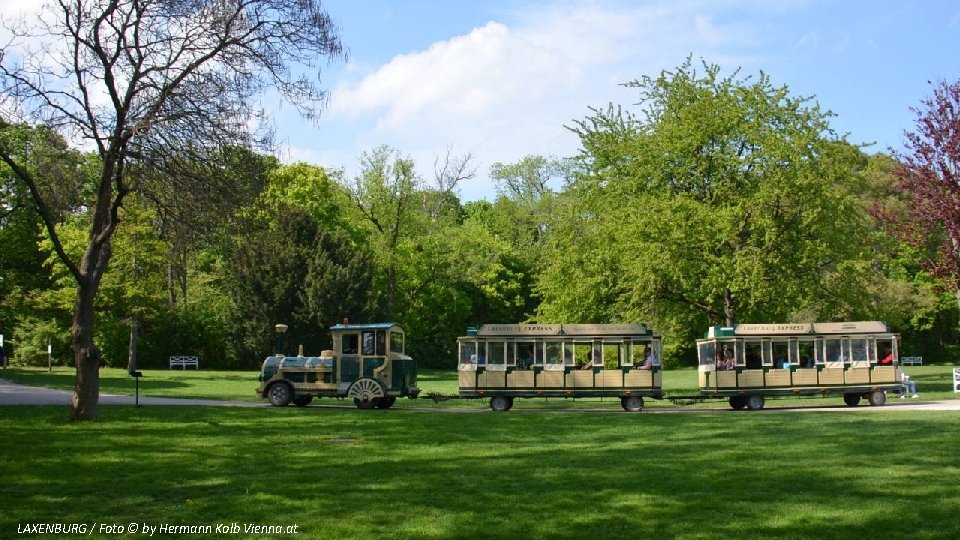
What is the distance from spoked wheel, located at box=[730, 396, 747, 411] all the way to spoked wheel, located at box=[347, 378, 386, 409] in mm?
10757

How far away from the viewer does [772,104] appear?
36.6 meters

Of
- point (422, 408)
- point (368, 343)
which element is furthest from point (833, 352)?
point (368, 343)

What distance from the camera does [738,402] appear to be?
2827 cm

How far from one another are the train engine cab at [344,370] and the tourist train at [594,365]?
30mm

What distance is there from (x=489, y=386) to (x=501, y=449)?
11.7 m

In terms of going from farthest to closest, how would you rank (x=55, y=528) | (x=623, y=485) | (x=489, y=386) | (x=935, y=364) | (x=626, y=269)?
(x=935, y=364) → (x=626, y=269) → (x=489, y=386) → (x=623, y=485) → (x=55, y=528)

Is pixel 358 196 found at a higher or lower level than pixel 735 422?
higher

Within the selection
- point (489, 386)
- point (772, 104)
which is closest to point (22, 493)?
point (489, 386)

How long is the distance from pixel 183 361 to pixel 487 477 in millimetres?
50399

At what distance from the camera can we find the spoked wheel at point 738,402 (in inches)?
1109

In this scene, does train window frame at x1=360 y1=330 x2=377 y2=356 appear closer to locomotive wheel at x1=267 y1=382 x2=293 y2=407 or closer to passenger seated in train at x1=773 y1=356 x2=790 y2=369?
locomotive wheel at x1=267 y1=382 x2=293 y2=407

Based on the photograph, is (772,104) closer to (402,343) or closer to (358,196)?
(402,343)

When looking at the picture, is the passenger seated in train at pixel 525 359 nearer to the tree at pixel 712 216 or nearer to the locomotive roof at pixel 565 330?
the locomotive roof at pixel 565 330

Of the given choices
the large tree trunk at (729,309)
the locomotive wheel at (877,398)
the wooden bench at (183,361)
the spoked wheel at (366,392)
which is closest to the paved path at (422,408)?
the locomotive wheel at (877,398)
